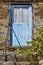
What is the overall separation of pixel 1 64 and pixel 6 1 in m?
3.75

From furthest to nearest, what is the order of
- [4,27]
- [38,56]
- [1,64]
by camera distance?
[4,27], [38,56], [1,64]

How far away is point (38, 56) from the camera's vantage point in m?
6.72

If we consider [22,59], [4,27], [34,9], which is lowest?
[22,59]

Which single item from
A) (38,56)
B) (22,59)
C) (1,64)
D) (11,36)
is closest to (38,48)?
(38,56)

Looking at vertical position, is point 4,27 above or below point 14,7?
below

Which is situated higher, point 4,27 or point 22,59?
point 4,27

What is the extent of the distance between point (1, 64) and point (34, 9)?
369 centimetres

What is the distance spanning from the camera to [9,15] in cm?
937

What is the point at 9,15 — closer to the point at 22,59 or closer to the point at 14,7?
the point at 14,7

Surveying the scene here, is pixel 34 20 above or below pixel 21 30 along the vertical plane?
above

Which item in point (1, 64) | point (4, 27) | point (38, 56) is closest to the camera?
point (1, 64)

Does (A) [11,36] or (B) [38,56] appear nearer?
(B) [38,56]

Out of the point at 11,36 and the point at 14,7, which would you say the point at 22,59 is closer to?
the point at 11,36

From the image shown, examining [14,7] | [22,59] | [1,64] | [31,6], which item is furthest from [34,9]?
[1,64]
